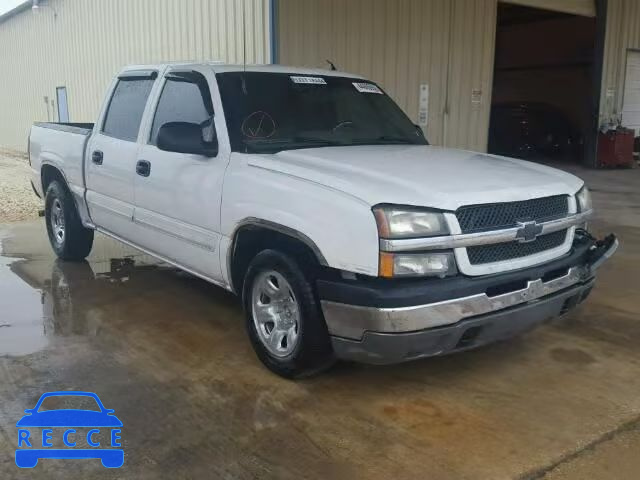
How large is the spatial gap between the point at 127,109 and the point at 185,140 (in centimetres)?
164

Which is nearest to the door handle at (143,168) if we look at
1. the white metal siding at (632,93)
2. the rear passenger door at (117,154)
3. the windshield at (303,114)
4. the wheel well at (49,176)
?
the rear passenger door at (117,154)

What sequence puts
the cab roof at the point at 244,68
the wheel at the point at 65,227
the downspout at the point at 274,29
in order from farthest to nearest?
1. the downspout at the point at 274,29
2. the wheel at the point at 65,227
3. the cab roof at the point at 244,68

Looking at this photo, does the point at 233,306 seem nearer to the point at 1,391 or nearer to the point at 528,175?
the point at 1,391

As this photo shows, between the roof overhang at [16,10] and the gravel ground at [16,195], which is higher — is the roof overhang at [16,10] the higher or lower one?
the higher one

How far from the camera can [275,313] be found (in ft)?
12.4

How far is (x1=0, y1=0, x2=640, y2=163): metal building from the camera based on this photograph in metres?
9.75

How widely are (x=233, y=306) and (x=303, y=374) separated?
5.56 feet

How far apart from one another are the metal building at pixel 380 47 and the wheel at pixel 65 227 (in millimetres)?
2622

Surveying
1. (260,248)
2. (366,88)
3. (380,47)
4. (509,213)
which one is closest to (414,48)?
(380,47)

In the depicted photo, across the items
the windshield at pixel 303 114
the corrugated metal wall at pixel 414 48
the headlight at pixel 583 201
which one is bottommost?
the headlight at pixel 583 201

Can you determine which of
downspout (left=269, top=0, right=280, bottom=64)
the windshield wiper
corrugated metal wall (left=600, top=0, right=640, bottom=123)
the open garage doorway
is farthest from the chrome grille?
corrugated metal wall (left=600, top=0, right=640, bottom=123)

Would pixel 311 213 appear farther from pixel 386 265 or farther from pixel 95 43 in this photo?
pixel 95 43

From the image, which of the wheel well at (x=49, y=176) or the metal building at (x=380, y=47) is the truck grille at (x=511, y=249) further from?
the metal building at (x=380, y=47)

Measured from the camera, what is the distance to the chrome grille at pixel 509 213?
3.27 meters
